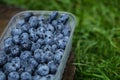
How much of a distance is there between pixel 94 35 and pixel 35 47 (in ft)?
3.22

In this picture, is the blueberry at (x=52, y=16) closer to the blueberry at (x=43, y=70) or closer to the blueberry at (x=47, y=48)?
the blueberry at (x=47, y=48)

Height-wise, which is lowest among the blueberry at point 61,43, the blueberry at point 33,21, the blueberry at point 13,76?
the blueberry at point 13,76

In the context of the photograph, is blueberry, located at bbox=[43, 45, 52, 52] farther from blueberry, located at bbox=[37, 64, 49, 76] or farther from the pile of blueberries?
blueberry, located at bbox=[37, 64, 49, 76]

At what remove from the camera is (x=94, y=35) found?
253cm

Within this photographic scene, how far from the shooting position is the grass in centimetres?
199

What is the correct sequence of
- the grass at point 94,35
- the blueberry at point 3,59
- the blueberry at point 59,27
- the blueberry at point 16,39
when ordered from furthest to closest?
the grass at point 94,35 → the blueberry at point 59,27 → the blueberry at point 16,39 → the blueberry at point 3,59

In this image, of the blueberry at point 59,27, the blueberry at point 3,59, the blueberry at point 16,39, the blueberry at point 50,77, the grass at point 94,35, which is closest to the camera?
the blueberry at point 50,77

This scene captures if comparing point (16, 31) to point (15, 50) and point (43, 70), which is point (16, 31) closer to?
point (15, 50)

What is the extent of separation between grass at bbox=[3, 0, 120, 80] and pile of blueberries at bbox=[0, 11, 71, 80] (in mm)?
270

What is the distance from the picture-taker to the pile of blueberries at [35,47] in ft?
4.91

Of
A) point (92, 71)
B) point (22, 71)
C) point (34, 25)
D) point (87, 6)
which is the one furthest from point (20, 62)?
point (87, 6)

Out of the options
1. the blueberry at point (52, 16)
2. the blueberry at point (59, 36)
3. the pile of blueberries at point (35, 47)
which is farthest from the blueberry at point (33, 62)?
the blueberry at point (52, 16)

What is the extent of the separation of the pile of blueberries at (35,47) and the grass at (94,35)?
0.27 metres

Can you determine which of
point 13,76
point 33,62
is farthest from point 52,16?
point 13,76
